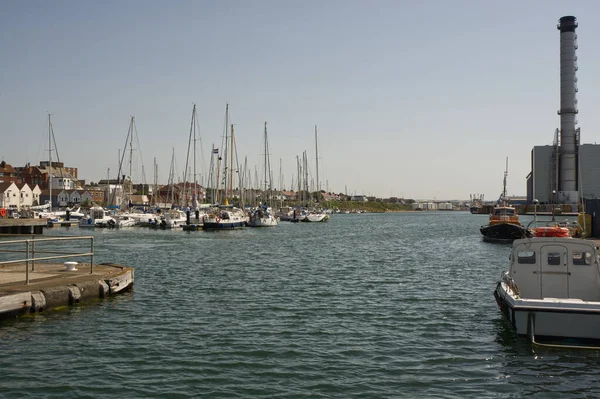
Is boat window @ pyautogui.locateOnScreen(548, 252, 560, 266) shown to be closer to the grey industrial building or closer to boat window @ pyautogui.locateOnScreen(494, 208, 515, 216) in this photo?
boat window @ pyautogui.locateOnScreen(494, 208, 515, 216)

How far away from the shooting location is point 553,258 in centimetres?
1833

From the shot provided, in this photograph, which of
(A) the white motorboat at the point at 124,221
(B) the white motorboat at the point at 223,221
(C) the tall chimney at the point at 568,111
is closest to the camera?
(B) the white motorboat at the point at 223,221

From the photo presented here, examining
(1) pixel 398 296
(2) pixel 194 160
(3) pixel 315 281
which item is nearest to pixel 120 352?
(1) pixel 398 296

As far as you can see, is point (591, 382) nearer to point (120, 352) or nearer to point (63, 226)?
point (120, 352)

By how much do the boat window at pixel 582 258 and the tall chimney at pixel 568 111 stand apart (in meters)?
147

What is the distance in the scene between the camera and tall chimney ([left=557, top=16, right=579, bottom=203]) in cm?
14838

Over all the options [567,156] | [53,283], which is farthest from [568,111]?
[53,283]

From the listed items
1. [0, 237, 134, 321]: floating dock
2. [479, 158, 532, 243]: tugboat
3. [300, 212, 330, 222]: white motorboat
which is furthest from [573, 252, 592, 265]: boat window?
[300, 212, 330, 222]: white motorboat

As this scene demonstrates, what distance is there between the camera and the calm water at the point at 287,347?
13.3m

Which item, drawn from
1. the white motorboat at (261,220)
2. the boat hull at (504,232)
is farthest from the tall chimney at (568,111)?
the boat hull at (504,232)

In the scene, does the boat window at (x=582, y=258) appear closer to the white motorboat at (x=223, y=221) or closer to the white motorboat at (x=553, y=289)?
the white motorboat at (x=553, y=289)

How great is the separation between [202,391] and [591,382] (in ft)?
30.1

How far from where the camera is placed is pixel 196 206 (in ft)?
318

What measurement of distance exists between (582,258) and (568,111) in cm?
14961
